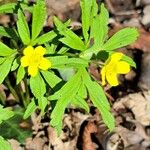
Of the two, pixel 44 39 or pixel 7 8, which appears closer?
pixel 44 39

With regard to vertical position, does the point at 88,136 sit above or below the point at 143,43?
below

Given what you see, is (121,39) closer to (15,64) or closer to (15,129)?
(15,64)

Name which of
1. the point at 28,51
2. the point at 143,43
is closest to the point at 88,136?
the point at 143,43

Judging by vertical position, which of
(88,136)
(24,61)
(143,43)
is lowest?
(88,136)

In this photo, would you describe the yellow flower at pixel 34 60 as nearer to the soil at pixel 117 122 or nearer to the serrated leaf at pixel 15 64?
the serrated leaf at pixel 15 64

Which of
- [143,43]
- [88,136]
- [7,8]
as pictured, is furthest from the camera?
[143,43]

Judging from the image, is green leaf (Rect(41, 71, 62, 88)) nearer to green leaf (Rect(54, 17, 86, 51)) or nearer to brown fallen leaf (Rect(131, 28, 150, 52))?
green leaf (Rect(54, 17, 86, 51))

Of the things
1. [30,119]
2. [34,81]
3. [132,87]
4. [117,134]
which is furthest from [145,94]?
[34,81]

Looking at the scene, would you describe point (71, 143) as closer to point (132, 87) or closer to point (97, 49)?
point (132, 87)
